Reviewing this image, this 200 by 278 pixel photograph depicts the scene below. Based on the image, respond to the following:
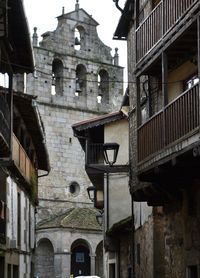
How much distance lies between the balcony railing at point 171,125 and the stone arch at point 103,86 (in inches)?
1412

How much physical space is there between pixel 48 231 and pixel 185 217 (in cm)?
3222

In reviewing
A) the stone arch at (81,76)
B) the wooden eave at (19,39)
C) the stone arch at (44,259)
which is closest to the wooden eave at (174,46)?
the wooden eave at (19,39)

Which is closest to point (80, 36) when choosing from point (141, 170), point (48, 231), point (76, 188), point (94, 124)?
point (76, 188)

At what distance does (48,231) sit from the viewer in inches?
1921

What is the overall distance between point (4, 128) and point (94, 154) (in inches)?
417

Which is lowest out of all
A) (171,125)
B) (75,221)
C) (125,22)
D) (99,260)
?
(99,260)

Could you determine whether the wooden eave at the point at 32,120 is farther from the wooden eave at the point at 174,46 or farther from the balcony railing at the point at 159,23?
the wooden eave at the point at 174,46

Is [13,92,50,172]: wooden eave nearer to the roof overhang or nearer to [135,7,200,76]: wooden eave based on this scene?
the roof overhang

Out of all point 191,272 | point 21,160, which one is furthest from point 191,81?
point 21,160

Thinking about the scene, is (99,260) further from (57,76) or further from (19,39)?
(19,39)

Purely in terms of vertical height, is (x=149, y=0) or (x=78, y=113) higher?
(x=78, y=113)

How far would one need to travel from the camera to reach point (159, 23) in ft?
55.6

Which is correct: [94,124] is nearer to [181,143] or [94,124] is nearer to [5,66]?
[5,66]

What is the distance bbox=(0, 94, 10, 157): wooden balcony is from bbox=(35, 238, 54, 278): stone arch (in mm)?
31468
